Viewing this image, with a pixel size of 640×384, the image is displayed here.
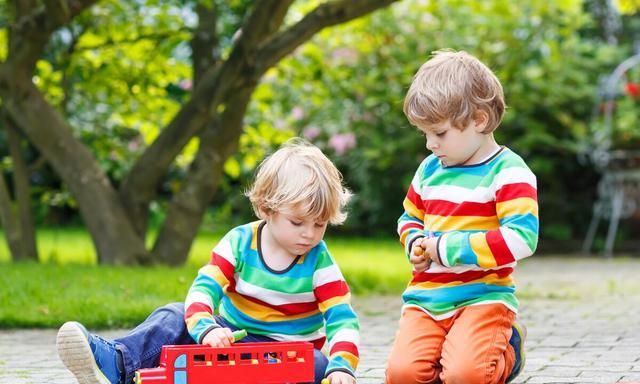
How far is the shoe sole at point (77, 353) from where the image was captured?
123 inches

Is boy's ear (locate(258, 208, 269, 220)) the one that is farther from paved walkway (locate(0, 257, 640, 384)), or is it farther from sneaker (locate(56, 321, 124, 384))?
paved walkway (locate(0, 257, 640, 384))

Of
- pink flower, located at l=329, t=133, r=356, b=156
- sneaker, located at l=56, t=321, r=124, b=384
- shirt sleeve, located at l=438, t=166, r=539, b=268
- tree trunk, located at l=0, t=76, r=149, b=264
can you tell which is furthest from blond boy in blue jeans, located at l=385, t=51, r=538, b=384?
pink flower, located at l=329, t=133, r=356, b=156

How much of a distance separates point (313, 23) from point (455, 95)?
408cm

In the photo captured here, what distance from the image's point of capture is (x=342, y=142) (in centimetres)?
1364

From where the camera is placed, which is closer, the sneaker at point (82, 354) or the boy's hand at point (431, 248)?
the sneaker at point (82, 354)

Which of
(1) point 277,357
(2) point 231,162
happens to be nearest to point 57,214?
(2) point 231,162

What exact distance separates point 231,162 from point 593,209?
5.17 metres

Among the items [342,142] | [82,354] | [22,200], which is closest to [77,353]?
[82,354]

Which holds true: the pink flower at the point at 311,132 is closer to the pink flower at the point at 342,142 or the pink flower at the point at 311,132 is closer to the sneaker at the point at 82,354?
the pink flower at the point at 342,142

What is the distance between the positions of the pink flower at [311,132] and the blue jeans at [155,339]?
10.3 metres

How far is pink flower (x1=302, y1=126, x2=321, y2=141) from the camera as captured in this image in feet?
45.4

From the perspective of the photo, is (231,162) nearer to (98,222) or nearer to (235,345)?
(98,222)

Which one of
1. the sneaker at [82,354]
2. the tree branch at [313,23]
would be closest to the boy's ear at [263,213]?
the sneaker at [82,354]

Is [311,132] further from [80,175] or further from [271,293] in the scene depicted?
[271,293]
